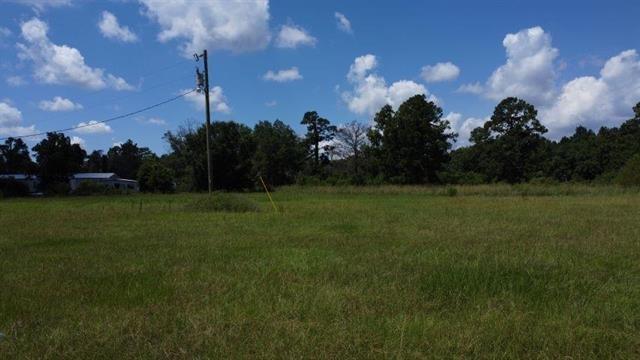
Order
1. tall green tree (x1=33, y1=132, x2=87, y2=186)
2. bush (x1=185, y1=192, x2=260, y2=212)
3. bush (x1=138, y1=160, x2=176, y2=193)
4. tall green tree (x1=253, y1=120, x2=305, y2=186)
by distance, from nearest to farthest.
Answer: bush (x1=185, y1=192, x2=260, y2=212) < bush (x1=138, y1=160, x2=176, y2=193) < tall green tree (x1=33, y1=132, x2=87, y2=186) < tall green tree (x1=253, y1=120, x2=305, y2=186)

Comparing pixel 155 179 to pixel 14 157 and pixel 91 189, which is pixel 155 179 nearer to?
pixel 91 189

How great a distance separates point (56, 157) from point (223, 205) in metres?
71.8

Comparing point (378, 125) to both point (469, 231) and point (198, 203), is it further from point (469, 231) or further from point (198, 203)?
point (469, 231)

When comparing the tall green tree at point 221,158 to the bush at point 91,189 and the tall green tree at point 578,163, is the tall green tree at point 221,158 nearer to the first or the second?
the bush at point 91,189

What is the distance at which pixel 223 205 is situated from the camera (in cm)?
2733

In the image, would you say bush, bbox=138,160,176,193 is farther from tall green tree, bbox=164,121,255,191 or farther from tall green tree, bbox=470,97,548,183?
tall green tree, bbox=470,97,548,183

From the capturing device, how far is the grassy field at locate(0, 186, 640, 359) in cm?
532

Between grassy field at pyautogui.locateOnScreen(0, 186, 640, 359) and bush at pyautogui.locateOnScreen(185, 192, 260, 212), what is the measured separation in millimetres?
12770

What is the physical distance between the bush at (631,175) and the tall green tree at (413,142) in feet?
84.0

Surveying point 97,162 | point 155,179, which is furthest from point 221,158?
point 97,162

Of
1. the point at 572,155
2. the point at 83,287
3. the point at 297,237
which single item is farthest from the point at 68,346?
the point at 572,155

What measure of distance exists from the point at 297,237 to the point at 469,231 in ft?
15.1

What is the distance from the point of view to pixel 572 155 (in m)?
106

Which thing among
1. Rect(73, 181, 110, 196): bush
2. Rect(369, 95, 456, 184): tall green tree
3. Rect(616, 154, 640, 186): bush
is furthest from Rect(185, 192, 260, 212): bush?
Rect(369, 95, 456, 184): tall green tree
